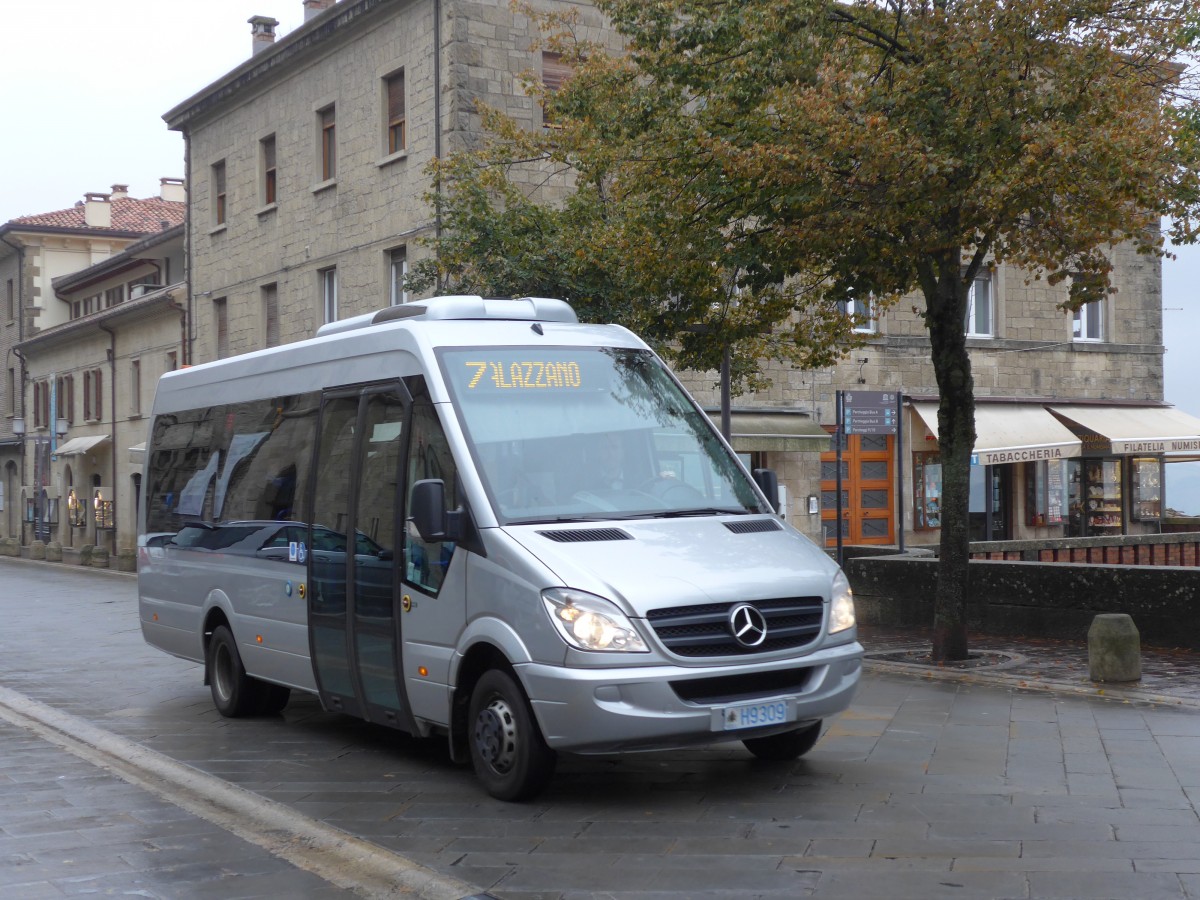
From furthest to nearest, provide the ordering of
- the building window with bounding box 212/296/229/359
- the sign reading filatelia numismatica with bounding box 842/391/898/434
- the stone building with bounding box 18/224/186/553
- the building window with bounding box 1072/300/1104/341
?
the stone building with bounding box 18/224/186/553
the building window with bounding box 212/296/229/359
the building window with bounding box 1072/300/1104/341
the sign reading filatelia numismatica with bounding box 842/391/898/434

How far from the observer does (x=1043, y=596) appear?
14922 millimetres

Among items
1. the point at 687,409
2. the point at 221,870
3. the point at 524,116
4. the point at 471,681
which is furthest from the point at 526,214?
the point at 221,870

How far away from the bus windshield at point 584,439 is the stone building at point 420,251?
17125mm

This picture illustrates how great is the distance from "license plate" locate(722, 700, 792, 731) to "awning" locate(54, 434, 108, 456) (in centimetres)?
4040

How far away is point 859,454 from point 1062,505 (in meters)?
5.42

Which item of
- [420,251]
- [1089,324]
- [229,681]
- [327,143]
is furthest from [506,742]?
[1089,324]

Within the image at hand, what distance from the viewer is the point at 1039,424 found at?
31.5 metres

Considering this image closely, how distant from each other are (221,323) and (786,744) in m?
29.9

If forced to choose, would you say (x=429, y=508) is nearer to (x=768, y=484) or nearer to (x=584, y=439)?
(x=584, y=439)

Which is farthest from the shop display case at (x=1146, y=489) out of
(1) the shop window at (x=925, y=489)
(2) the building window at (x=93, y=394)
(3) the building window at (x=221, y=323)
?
(2) the building window at (x=93, y=394)

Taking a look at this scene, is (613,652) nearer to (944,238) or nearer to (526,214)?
(944,238)

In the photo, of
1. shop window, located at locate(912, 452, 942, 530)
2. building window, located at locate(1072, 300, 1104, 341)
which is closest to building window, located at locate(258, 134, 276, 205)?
shop window, located at locate(912, 452, 942, 530)

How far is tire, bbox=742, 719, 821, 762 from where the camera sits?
842cm

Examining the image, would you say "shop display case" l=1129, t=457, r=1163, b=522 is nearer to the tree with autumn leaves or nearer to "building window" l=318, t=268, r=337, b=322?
"building window" l=318, t=268, r=337, b=322
